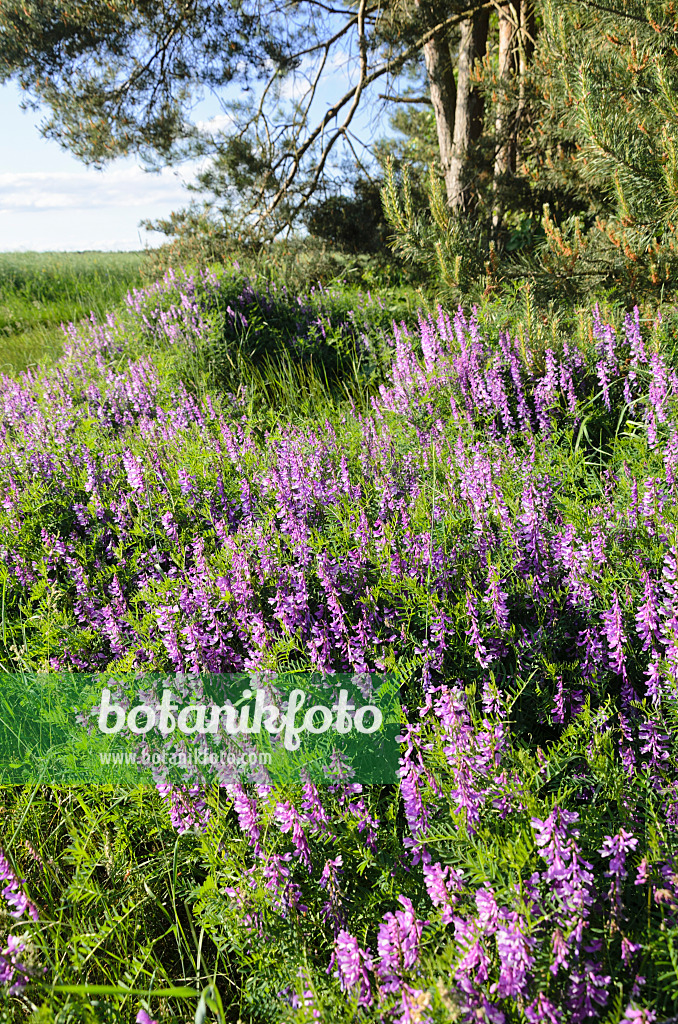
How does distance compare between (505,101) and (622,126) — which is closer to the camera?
(622,126)

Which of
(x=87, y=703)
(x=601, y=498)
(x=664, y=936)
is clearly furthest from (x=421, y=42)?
(x=664, y=936)

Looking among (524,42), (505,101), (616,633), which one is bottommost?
(616,633)

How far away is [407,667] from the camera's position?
2316mm

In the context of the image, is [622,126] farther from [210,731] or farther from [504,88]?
[210,731]

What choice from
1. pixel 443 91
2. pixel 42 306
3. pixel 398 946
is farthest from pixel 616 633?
pixel 42 306

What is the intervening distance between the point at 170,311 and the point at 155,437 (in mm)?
2964

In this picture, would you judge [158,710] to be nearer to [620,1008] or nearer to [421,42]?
[620,1008]

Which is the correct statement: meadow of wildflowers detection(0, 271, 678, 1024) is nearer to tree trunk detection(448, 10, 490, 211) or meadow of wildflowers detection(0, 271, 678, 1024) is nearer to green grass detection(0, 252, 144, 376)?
tree trunk detection(448, 10, 490, 211)

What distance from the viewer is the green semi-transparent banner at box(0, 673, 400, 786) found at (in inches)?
83.1

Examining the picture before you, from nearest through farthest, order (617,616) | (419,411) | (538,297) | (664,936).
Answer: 1. (664,936)
2. (617,616)
3. (419,411)
4. (538,297)

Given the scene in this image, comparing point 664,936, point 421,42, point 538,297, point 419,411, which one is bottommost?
point 664,936

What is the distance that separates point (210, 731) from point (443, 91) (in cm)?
758

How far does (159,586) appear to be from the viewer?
9.34 feet

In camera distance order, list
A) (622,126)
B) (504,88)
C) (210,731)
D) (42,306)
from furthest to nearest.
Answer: (42,306) < (504,88) < (622,126) < (210,731)
